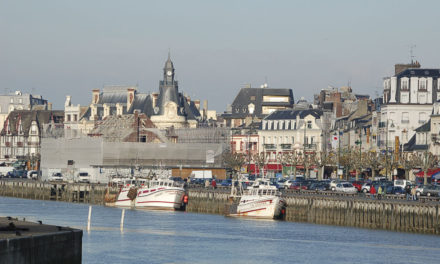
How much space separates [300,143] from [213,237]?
96.7 metres

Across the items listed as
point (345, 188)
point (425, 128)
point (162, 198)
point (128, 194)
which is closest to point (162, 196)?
point (162, 198)

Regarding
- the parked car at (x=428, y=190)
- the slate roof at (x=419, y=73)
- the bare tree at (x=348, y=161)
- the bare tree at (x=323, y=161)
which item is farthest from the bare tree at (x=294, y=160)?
the parked car at (x=428, y=190)

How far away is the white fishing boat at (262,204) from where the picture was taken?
326ft

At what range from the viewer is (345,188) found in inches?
4313

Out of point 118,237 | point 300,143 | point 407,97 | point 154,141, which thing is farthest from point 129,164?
point 118,237

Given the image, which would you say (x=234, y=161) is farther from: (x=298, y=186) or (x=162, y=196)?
(x=162, y=196)

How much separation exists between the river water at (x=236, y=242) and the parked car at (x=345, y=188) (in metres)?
12.7

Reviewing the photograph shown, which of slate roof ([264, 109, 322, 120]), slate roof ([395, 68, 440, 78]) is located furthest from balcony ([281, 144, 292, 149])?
slate roof ([395, 68, 440, 78])

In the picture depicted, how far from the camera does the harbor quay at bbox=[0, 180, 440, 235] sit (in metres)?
83.9

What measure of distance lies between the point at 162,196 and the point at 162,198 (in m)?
0.27

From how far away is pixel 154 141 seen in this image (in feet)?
572

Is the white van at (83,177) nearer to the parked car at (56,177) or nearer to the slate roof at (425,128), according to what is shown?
the parked car at (56,177)

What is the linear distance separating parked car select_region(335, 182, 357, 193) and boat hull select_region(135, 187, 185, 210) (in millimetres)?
16179

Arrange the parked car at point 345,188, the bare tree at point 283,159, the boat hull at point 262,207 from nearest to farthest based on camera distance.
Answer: the boat hull at point 262,207, the parked car at point 345,188, the bare tree at point 283,159
